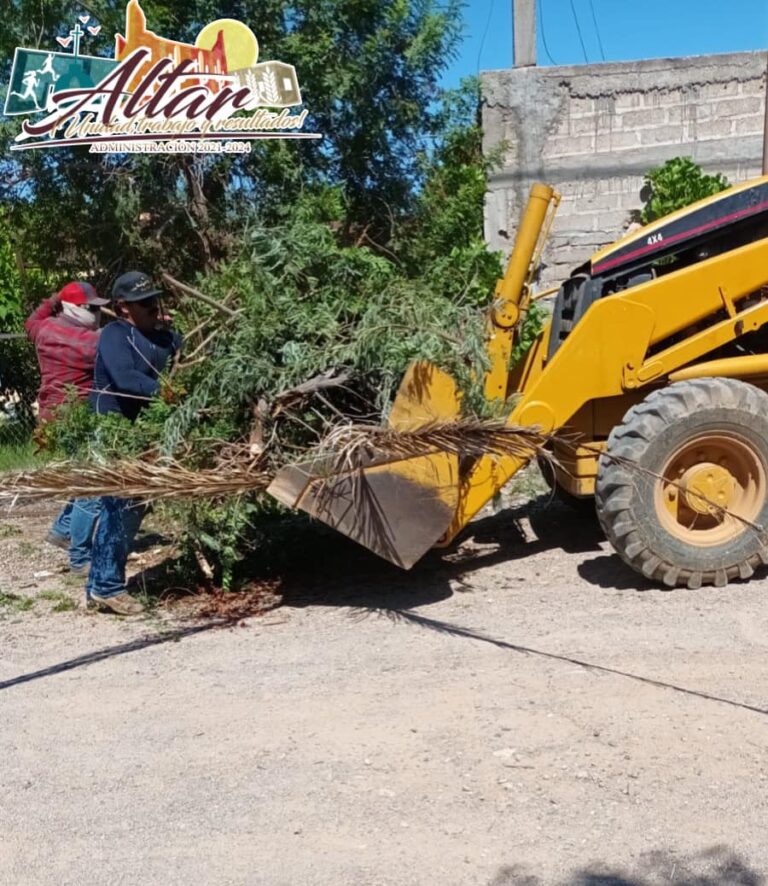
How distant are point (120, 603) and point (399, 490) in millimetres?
1697

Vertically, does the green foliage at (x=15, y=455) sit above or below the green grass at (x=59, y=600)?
above

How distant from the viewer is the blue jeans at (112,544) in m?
5.39

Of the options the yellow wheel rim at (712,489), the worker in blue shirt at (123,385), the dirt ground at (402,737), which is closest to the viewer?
the dirt ground at (402,737)

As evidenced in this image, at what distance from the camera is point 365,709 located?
4.22 meters

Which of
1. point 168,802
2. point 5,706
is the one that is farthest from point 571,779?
point 5,706

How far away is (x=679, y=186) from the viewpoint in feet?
31.0

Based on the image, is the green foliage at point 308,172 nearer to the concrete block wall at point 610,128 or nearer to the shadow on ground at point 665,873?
the concrete block wall at point 610,128

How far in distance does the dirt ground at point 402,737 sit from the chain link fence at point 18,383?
4995 mm

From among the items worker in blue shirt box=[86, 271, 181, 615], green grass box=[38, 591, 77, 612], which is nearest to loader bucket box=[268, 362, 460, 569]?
worker in blue shirt box=[86, 271, 181, 615]

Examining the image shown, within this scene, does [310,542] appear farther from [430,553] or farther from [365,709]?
[365,709]

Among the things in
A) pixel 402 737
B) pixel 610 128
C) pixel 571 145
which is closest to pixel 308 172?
pixel 571 145

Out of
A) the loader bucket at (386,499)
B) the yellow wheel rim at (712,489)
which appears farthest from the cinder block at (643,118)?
the loader bucket at (386,499)

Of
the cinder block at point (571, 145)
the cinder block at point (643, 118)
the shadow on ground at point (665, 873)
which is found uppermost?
the cinder block at point (643, 118)

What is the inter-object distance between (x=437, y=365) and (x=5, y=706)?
2410mm
